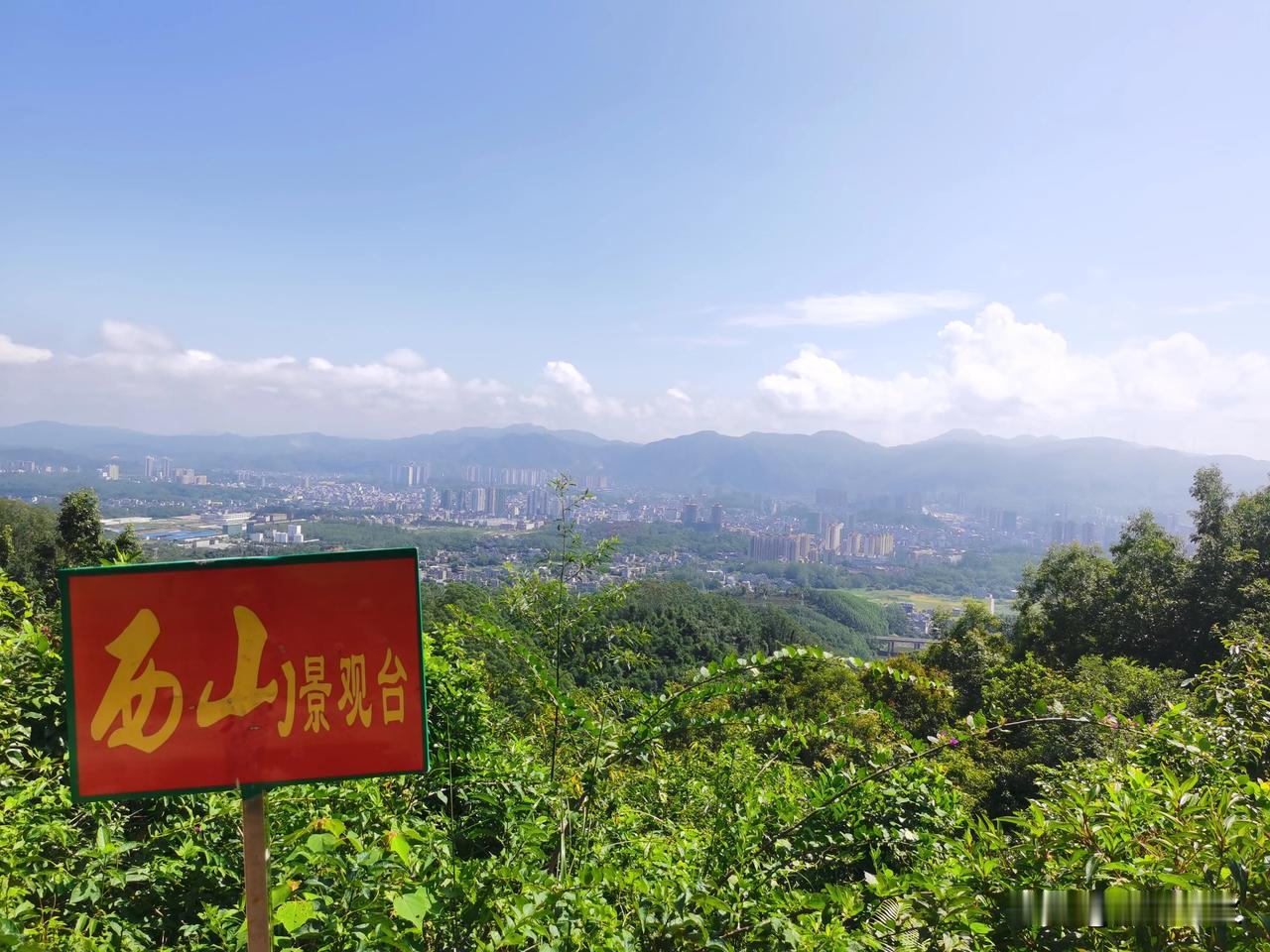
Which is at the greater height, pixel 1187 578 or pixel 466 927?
pixel 466 927

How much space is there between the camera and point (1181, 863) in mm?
1268

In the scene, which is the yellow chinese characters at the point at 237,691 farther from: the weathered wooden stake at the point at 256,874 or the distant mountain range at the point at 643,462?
the distant mountain range at the point at 643,462

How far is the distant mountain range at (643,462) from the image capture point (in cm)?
11312

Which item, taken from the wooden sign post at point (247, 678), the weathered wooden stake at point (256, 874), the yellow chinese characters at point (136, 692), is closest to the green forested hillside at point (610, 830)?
the weathered wooden stake at point (256, 874)

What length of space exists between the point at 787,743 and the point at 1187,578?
19.8m

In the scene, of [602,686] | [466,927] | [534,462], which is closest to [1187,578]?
[602,686]

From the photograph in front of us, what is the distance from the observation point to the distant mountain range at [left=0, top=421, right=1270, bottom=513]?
11312 centimetres

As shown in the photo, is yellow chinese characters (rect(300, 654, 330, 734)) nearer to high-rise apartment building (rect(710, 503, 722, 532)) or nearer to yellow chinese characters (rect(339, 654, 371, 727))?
yellow chinese characters (rect(339, 654, 371, 727))

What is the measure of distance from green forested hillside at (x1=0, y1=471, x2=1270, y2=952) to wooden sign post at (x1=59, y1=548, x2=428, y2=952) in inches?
10.1

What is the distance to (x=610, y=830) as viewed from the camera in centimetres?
237

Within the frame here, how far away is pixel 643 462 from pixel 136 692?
180m

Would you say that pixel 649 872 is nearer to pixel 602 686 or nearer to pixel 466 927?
pixel 466 927

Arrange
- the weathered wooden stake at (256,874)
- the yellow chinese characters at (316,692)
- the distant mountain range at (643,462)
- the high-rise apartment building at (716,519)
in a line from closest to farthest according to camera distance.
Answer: the weathered wooden stake at (256,874)
the yellow chinese characters at (316,692)
the high-rise apartment building at (716,519)
the distant mountain range at (643,462)

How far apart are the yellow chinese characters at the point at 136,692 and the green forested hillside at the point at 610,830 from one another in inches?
14.7
